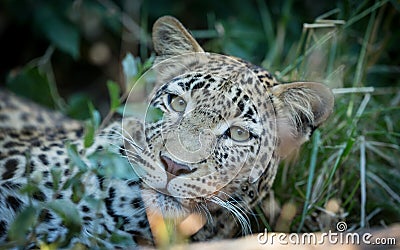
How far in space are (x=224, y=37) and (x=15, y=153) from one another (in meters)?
1.85

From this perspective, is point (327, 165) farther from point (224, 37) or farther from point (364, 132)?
point (224, 37)

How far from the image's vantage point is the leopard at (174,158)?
3.17 meters

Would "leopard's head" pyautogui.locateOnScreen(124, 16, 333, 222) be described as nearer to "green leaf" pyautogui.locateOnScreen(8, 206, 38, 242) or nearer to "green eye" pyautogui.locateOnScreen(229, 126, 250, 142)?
"green eye" pyautogui.locateOnScreen(229, 126, 250, 142)

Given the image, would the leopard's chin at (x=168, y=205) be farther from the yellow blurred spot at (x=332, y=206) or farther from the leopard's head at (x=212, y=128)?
the yellow blurred spot at (x=332, y=206)

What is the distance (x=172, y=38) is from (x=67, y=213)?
1.08 metres

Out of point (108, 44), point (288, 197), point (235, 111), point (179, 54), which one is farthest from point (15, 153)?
point (108, 44)

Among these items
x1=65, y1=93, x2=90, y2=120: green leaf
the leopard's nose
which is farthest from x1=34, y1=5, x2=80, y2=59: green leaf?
the leopard's nose

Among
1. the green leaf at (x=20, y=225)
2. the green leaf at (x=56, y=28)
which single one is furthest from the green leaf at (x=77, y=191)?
the green leaf at (x=56, y=28)

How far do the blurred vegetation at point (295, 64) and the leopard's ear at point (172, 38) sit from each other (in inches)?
13.3

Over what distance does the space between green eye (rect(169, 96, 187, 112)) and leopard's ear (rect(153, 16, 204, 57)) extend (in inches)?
15.1

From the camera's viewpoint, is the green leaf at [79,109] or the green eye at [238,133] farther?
the green leaf at [79,109]

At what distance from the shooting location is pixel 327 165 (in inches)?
162

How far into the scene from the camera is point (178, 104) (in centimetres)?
334

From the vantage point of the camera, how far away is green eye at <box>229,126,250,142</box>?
3.28 metres
